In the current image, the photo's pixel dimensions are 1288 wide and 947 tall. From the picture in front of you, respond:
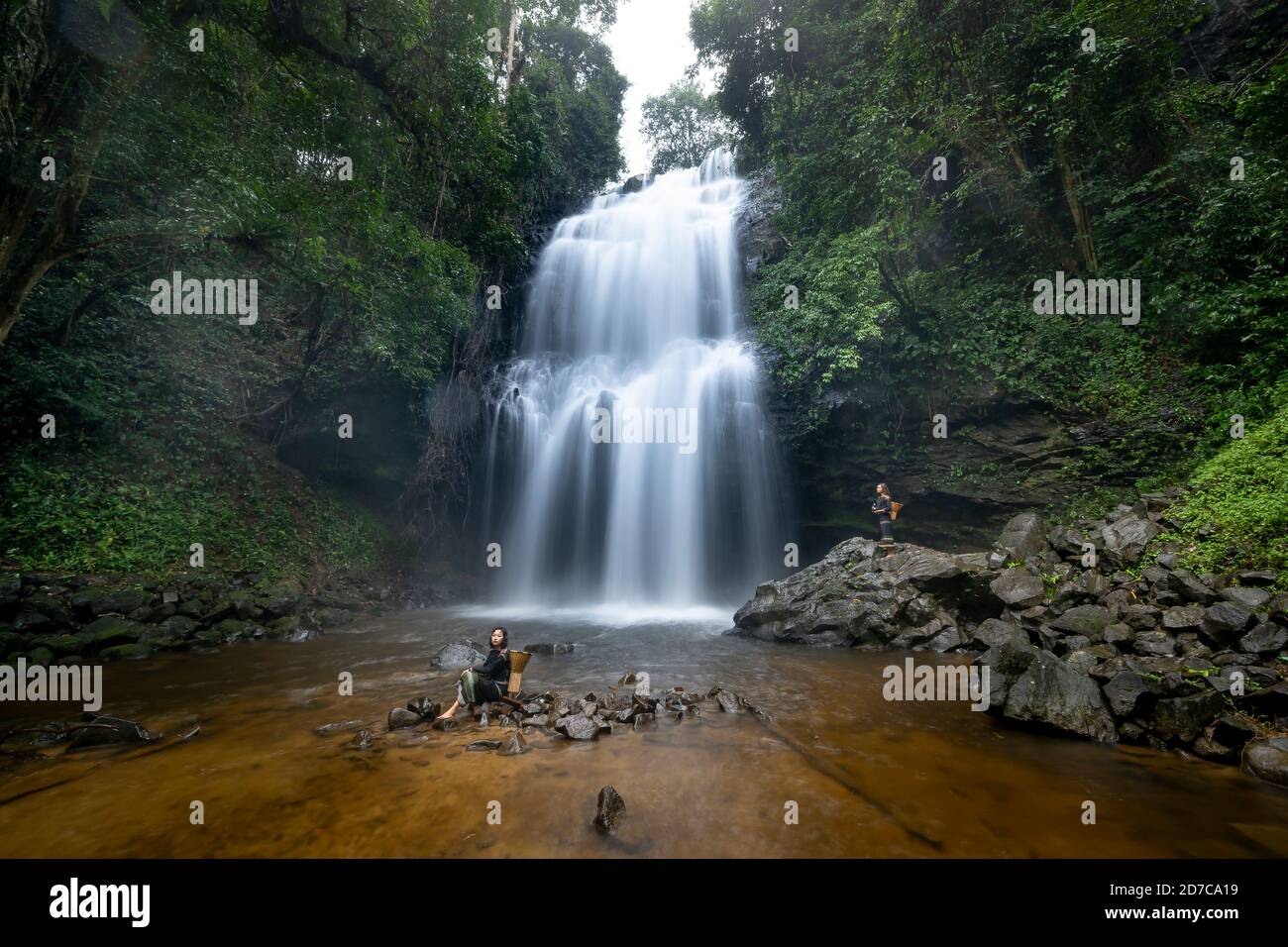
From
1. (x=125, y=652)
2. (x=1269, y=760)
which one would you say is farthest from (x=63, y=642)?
(x=1269, y=760)

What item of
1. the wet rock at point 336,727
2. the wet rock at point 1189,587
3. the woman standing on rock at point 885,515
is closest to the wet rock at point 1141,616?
the wet rock at point 1189,587

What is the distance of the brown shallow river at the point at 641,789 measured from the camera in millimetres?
3100

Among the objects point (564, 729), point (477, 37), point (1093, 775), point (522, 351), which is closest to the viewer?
point (1093, 775)

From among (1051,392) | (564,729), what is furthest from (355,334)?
(1051,392)

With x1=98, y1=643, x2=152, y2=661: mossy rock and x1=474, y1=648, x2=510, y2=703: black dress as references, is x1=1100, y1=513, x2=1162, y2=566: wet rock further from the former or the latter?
x1=98, y1=643, x2=152, y2=661: mossy rock

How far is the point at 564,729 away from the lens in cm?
504

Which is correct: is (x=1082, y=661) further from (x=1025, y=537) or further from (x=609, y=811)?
(x=609, y=811)

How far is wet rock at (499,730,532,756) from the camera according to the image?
4.60 meters

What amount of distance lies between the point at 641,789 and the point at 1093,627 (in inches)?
246

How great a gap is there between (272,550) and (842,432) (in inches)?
634

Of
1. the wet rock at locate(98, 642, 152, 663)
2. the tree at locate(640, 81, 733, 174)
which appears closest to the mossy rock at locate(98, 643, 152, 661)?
the wet rock at locate(98, 642, 152, 663)

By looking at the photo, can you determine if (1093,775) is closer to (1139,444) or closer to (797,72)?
(1139,444)

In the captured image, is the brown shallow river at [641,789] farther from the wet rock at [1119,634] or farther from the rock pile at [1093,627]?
the wet rock at [1119,634]

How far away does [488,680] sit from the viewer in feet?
19.1
